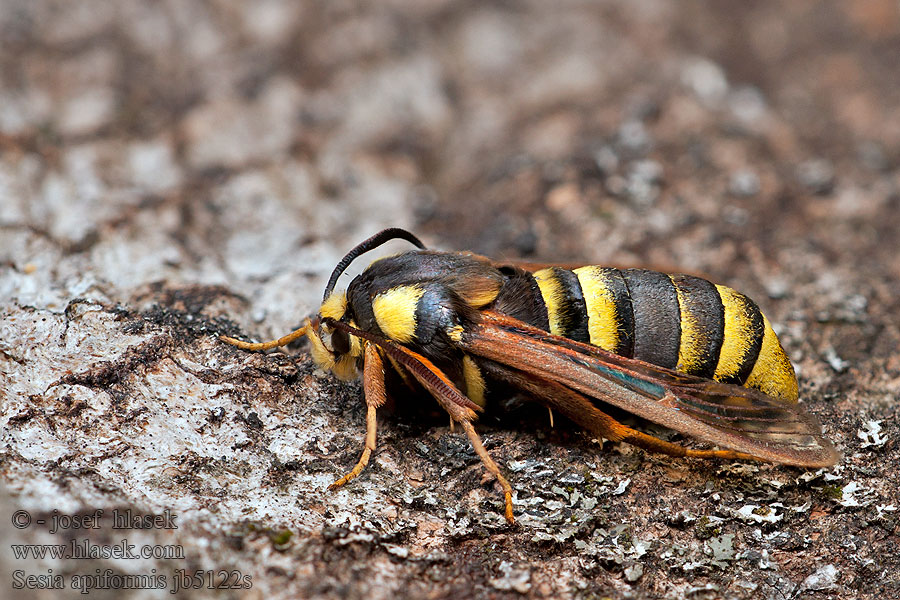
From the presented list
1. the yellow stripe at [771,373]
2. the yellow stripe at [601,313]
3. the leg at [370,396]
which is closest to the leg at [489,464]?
the leg at [370,396]

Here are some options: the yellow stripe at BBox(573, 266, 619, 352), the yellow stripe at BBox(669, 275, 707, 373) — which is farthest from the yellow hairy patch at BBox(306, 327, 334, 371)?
the yellow stripe at BBox(669, 275, 707, 373)

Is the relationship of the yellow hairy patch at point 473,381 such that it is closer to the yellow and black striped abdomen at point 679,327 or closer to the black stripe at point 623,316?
the yellow and black striped abdomen at point 679,327

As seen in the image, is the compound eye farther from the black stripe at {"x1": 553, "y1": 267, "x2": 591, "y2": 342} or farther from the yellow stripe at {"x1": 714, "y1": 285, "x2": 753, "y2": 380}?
the yellow stripe at {"x1": 714, "y1": 285, "x2": 753, "y2": 380}

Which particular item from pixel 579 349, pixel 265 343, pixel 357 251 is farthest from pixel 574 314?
pixel 265 343

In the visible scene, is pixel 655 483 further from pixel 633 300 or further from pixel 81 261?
pixel 81 261

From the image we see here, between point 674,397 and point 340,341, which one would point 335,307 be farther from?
point 674,397

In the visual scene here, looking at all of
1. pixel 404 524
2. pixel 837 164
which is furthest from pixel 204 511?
pixel 837 164
